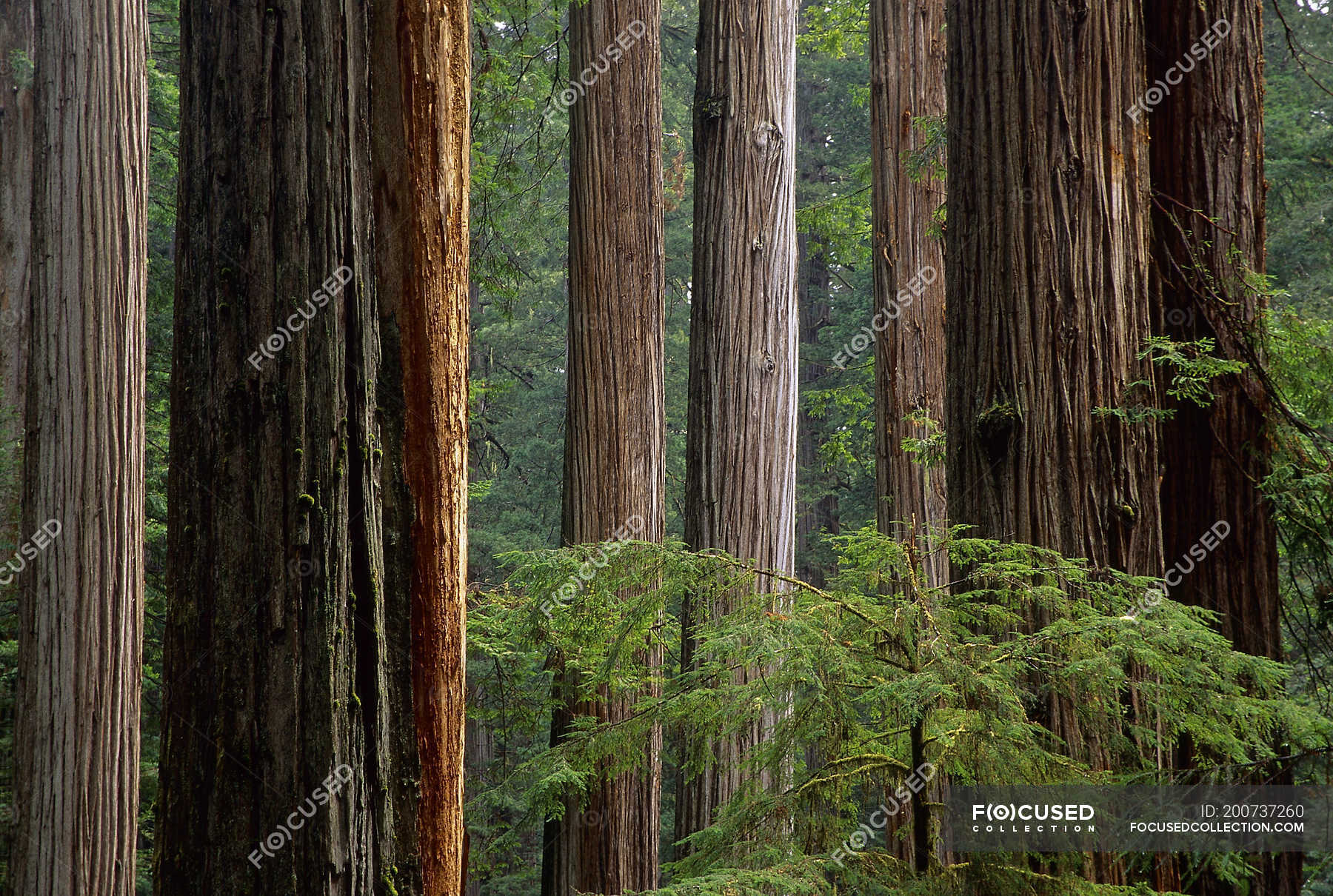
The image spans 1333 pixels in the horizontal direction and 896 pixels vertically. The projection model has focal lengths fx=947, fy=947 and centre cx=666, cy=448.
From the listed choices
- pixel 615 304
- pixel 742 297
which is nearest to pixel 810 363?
pixel 742 297

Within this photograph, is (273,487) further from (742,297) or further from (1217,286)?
(742,297)

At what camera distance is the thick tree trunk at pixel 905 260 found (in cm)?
720

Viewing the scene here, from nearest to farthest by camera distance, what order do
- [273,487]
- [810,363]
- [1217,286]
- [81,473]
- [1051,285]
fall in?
[273,487] < [1051,285] < [1217,286] < [81,473] < [810,363]

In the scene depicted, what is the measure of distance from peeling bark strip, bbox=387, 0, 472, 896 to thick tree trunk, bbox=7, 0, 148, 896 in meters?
2.76

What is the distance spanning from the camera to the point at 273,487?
6.54ft

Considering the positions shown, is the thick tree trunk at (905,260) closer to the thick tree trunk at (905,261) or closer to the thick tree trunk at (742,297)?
the thick tree trunk at (905,261)

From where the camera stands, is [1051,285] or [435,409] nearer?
[435,409]

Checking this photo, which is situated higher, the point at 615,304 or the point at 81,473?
the point at 615,304

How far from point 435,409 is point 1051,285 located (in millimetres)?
2006

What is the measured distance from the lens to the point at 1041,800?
1998mm

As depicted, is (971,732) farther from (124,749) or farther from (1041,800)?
(124,749)

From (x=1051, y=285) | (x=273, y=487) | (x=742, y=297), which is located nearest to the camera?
(x=273, y=487)

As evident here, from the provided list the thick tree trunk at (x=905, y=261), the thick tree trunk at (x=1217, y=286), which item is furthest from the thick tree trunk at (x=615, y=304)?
the thick tree trunk at (x=1217, y=286)

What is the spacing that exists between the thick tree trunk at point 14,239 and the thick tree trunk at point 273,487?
4.94 metres
